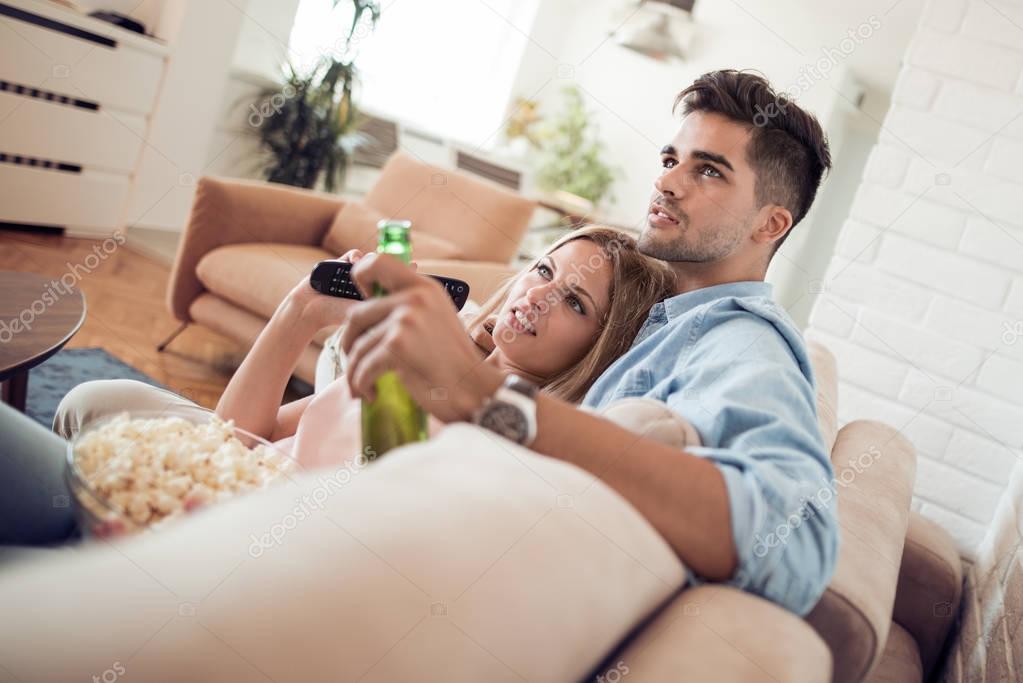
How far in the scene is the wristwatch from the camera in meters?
0.75

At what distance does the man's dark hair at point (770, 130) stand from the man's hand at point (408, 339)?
33.3 inches

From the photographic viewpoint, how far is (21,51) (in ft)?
12.0

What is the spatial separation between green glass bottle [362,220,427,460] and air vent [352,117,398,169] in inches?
206

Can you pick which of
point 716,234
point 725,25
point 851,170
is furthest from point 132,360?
point 851,170

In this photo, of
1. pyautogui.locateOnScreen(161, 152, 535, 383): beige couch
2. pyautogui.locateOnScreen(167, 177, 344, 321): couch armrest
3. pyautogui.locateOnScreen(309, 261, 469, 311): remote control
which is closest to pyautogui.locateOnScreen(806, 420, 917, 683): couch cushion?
pyautogui.locateOnScreen(309, 261, 469, 311): remote control

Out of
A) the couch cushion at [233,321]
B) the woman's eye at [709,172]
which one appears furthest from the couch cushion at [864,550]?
the couch cushion at [233,321]

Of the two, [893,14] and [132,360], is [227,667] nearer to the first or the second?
[132,360]

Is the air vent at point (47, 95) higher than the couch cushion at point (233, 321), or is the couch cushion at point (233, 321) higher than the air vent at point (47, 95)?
the air vent at point (47, 95)

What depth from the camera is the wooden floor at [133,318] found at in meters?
2.96

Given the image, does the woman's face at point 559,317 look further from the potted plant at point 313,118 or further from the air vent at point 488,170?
the air vent at point 488,170

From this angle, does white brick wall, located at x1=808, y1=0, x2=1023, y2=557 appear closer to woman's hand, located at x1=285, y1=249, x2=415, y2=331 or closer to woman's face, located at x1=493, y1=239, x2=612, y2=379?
woman's face, located at x1=493, y1=239, x2=612, y2=379

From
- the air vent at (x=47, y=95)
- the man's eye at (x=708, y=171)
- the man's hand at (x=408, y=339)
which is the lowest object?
the air vent at (x=47, y=95)

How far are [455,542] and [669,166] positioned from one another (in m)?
1.07

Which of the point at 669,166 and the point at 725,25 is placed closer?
the point at 669,166
